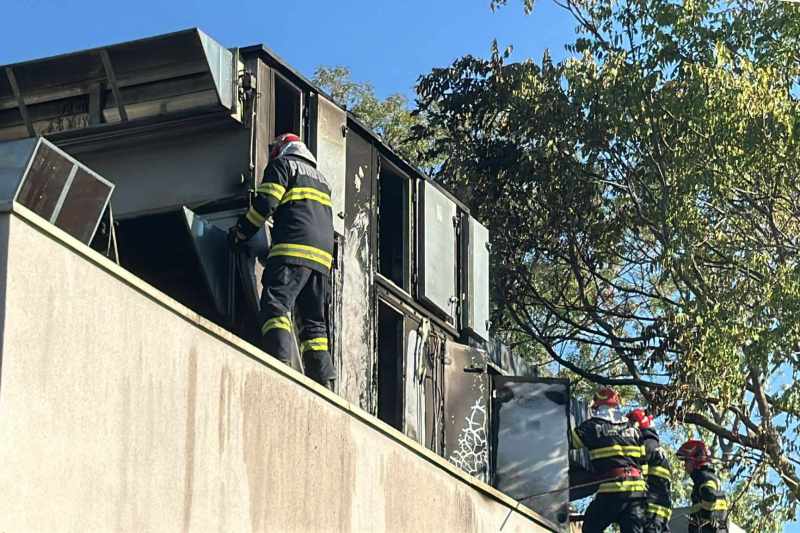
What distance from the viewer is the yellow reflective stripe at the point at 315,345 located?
9.34m

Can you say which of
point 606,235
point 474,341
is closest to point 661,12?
point 606,235

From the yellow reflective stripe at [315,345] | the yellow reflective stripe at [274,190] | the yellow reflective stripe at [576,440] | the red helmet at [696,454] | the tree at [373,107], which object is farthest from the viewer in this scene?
the tree at [373,107]

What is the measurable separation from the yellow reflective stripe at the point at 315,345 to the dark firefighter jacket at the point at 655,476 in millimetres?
5422

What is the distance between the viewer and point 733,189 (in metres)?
17.0

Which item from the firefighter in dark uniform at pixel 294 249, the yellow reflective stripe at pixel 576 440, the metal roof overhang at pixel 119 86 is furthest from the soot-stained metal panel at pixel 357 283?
the yellow reflective stripe at pixel 576 440

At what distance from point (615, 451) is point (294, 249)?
5135mm

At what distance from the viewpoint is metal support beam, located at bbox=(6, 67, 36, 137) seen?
34.7 feet

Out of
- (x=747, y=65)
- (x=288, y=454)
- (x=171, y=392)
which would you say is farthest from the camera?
(x=747, y=65)

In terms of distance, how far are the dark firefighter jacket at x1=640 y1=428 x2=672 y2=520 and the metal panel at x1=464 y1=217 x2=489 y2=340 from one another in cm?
213

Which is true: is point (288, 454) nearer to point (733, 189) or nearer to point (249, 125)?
point (249, 125)

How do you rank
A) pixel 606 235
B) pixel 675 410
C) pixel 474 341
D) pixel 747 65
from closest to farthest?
pixel 474 341, pixel 747 65, pixel 675 410, pixel 606 235

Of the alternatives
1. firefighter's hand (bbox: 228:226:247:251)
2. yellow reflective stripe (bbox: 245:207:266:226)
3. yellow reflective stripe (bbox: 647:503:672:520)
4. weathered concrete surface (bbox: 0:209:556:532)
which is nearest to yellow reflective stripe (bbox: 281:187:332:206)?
yellow reflective stripe (bbox: 245:207:266:226)

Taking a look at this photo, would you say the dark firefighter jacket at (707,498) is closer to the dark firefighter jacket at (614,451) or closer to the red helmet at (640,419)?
the red helmet at (640,419)

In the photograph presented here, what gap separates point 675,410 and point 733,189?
9.10 ft
